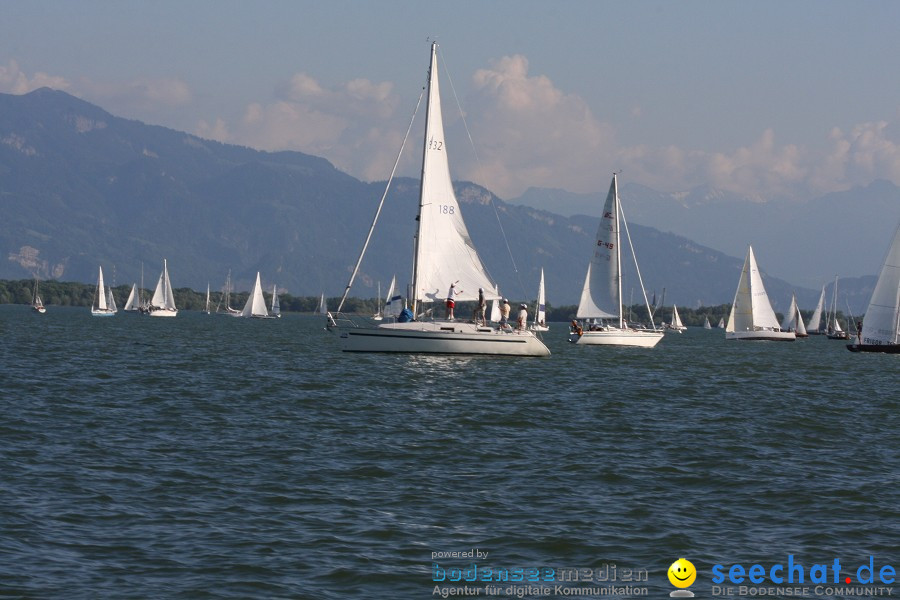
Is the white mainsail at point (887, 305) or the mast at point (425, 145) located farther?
the white mainsail at point (887, 305)

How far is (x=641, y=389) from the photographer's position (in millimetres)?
46719

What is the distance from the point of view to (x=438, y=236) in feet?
183

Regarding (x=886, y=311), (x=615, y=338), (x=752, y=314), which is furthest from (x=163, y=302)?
(x=886, y=311)

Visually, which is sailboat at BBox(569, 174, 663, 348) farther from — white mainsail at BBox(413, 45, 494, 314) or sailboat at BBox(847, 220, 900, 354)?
white mainsail at BBox(413, 45, 494, 314)

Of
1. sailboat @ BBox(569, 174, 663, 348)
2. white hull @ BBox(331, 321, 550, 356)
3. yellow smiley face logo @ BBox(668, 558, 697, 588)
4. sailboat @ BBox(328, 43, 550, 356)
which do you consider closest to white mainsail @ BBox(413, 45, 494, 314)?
sailboat @ BBox(328, 43, 550, 356)

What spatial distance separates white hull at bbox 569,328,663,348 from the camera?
8562 centimetres

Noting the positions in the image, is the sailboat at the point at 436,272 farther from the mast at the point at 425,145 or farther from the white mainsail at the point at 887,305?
the white mainsail at the point at 887,305

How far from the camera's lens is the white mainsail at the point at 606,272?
85562 millimetres

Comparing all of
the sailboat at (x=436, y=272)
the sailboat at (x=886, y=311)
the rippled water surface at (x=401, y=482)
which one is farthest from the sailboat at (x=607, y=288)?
the rippled water surface at (x=401, y=482)

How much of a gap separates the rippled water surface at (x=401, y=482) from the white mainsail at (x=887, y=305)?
36334mm

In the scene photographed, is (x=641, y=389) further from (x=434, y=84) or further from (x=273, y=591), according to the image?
(x=273, y=591)

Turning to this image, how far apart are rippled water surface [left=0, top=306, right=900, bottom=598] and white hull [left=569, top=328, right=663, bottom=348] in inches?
1583

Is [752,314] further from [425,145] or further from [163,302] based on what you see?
[163,302]

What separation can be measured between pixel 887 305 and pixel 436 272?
38895mm
